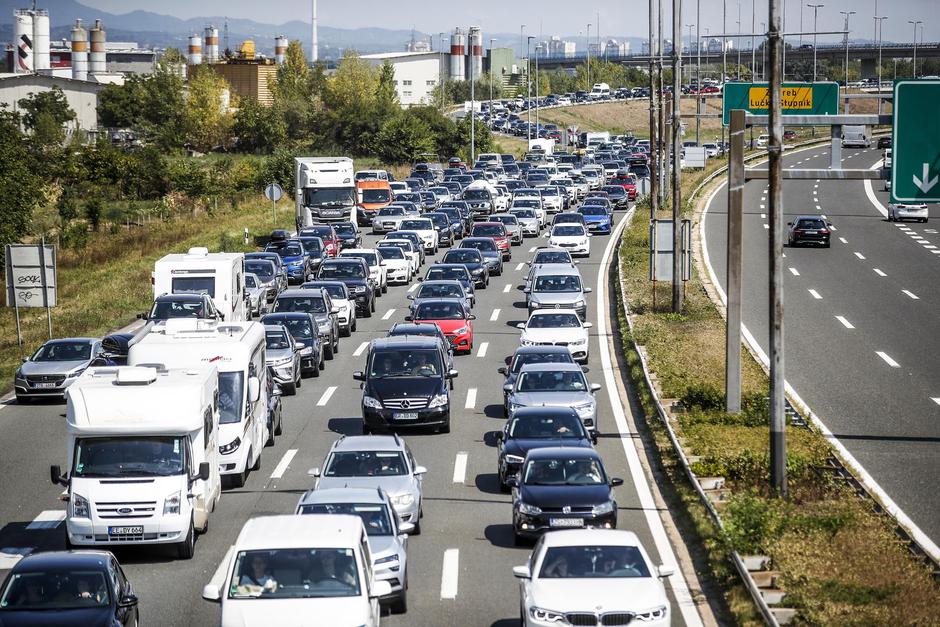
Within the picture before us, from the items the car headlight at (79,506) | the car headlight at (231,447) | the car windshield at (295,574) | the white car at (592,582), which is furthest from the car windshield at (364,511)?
the car headlight at (231,447)

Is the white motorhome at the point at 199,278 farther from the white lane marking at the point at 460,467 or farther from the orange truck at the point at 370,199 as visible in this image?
the orange truck at the point at 370,199

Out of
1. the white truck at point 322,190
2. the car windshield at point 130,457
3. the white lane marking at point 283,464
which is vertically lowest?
the white lane marking at point 283,464

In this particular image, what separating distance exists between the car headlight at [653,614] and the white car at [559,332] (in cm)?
2125

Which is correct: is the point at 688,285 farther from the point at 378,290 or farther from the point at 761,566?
the point at 761,566

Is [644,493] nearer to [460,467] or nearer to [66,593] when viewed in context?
[460,467]

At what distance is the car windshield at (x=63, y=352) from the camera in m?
34.2

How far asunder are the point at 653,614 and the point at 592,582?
88 centimetres

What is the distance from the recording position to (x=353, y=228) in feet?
204

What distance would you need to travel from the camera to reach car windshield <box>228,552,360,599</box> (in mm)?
13789

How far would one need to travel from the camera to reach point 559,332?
118 ft

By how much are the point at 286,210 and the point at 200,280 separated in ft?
→ 150

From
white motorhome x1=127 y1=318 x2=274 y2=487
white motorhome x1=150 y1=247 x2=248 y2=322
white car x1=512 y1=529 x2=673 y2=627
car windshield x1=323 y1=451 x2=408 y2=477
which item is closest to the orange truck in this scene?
white motorhome x1=150 y1=247 x2=248 y2=322

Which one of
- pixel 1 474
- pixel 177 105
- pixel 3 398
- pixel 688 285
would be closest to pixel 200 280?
pixel 3 398

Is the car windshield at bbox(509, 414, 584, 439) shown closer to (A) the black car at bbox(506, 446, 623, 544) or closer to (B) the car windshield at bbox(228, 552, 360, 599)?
(A) the black car at bbox(506, 446, 623, 544)
